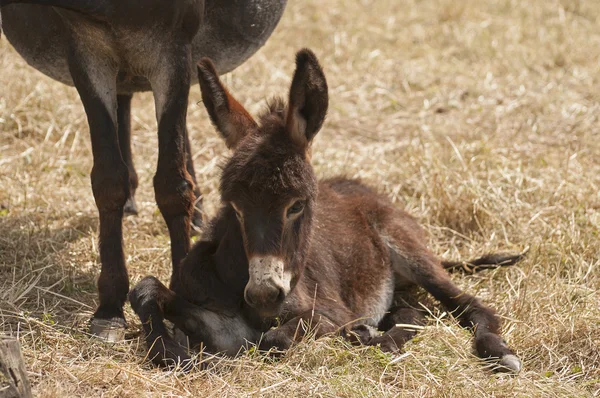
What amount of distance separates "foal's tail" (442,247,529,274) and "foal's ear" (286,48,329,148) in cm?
170

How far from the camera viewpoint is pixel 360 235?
5371 millimetres

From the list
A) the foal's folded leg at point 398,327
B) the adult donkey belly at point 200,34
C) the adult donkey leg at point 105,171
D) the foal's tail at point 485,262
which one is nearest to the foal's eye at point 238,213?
the adult donkey leg at point 105,171

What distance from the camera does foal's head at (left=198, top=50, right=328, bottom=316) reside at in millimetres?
3953

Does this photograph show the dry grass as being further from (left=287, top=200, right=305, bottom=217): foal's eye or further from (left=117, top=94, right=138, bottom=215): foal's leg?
(left=287, top=200, right=305, bottom=217): foal's eye

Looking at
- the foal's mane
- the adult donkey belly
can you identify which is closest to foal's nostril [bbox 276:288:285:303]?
the foal's mane

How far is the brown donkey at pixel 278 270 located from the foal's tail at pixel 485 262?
395 millimetres

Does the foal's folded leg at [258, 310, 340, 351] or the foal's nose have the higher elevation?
the foal's nose

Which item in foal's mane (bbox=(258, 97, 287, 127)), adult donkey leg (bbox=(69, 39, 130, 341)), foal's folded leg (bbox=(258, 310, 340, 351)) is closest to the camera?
foal's folded leg (bbox=(258, 310, 340, 351))

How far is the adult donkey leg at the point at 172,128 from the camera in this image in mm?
4781

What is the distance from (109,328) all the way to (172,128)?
1125mm

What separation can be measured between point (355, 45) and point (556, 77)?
2.37 m

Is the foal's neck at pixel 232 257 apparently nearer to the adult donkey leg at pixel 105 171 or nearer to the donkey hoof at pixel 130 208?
the adult donkey leg at pixel 105 171

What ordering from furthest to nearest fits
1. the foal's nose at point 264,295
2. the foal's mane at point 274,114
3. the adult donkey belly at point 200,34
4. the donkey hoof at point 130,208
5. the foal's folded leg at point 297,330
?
the donkey hoof at point 130,208 → the adult donkey belly at point 200,34 → the foal's mane at point 274,114 → the foal's folded leg at point 297,330 → the foal's nose at point 264,295

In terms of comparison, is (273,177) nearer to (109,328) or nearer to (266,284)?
(266,284)
